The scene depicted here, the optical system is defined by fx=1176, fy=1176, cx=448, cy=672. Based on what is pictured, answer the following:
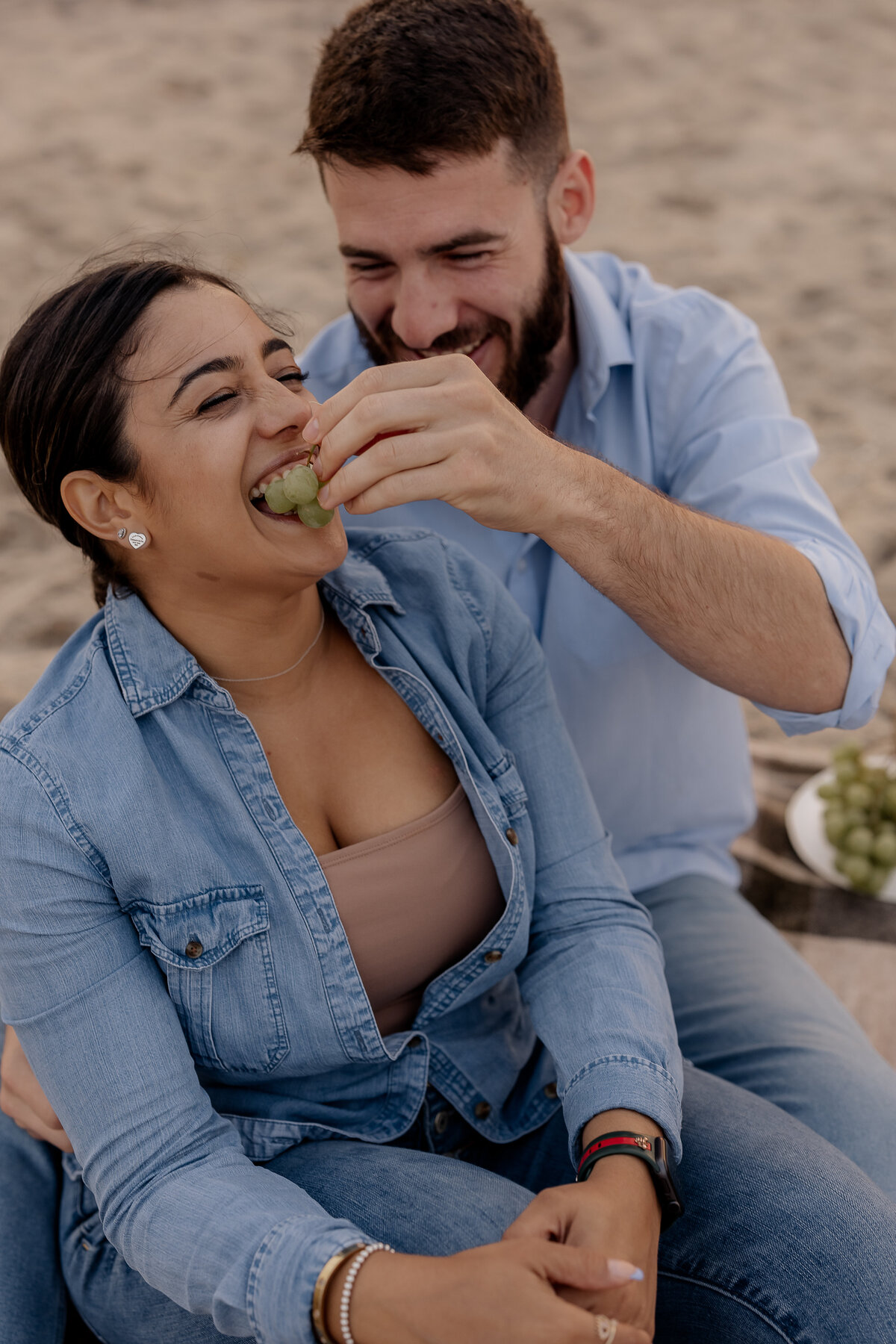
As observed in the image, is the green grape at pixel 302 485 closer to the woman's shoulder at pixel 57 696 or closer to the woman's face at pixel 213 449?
the woman's face at pixel 213 449

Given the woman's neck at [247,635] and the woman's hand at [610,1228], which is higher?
the woman's neck at [247,635]

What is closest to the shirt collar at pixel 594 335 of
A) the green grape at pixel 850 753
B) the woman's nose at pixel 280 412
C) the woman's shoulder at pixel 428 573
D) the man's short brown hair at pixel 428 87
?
the man's short brown hair at pixel 428 87

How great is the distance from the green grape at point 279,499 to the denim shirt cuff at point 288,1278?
0.98m

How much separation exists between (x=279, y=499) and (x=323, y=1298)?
107 centimetres

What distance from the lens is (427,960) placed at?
1.90m

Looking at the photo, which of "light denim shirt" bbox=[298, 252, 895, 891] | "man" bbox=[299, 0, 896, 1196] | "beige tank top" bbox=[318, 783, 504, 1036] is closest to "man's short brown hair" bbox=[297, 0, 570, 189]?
"man" bbox=[299, 0, 896, 1196]

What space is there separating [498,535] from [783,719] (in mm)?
712

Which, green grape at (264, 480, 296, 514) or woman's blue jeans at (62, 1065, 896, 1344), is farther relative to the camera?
green grape at (264, 480, 296, 514)

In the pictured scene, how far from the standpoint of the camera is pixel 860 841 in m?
2.97

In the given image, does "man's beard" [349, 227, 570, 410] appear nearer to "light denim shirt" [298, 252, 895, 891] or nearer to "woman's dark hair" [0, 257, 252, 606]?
"light denim shirt" [298, 252, 895, 891]

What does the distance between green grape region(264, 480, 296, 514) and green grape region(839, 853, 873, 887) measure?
1910 mm

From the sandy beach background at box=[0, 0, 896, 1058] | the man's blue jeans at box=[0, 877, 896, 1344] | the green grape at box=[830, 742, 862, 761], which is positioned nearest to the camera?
the man's blue jeans at box=[0, 877, 896, 1344]

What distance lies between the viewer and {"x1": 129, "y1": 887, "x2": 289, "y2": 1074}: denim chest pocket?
1696mm

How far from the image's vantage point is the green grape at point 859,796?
3061mm
